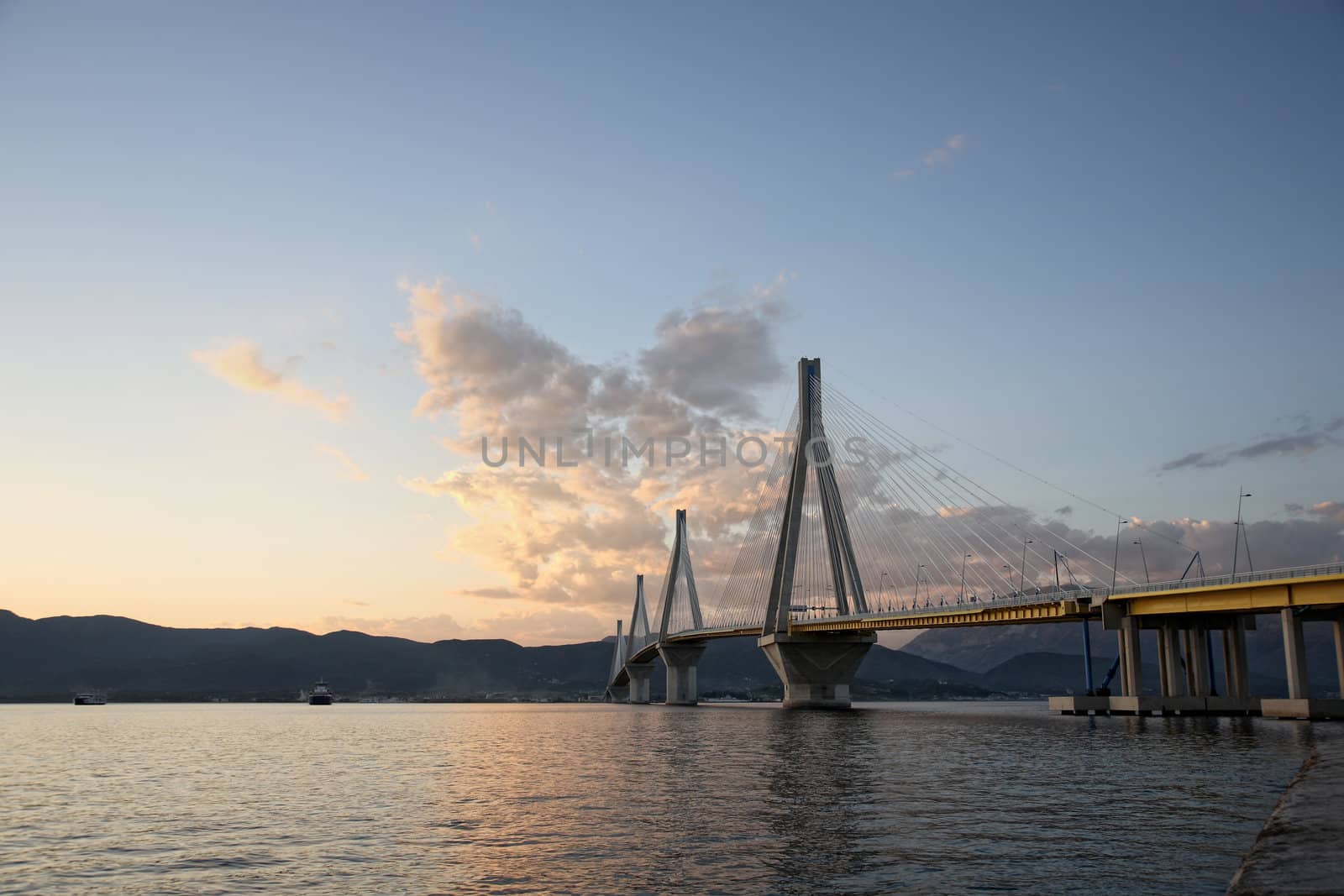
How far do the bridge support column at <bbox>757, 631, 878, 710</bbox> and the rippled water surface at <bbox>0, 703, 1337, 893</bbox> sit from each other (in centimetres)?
4696

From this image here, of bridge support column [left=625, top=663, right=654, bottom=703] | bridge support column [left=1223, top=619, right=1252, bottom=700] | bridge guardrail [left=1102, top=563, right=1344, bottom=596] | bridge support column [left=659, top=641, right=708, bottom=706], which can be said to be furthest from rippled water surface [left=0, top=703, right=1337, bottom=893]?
bridge support column [left=625, top=663, right=654, bottom=703]

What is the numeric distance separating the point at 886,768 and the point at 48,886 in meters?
29.3

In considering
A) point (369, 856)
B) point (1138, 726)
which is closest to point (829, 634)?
point (1138, 726)

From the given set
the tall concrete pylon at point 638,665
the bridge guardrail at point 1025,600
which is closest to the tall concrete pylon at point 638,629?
the tall concrete pylon at point 638,665

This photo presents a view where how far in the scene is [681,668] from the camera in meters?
165

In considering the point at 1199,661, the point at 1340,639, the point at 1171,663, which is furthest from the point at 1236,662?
the point at 1340,639

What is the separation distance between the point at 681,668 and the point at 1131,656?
315 ft

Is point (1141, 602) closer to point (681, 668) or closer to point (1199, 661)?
point (1199, 661)

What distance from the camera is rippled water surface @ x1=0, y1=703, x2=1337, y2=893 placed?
1905 centimetres

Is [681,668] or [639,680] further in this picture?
[639,680]

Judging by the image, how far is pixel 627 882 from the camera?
18281mm

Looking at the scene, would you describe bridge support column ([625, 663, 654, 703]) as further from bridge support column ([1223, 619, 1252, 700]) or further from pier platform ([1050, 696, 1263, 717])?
bridge support column ([1223, 619, 1252, 700])

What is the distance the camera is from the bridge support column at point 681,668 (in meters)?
157

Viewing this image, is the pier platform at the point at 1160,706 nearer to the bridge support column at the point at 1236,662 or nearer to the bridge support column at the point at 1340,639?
the bridge support column at the point at 1236,662
